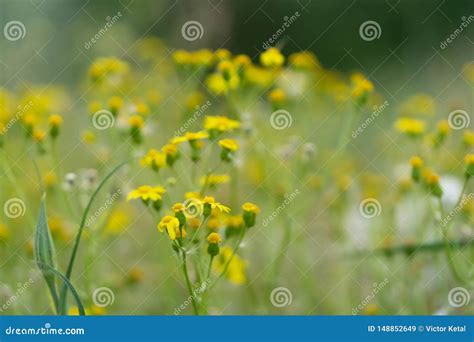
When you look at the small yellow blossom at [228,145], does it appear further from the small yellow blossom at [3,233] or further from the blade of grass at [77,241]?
the small yellow blossom at [3,233]

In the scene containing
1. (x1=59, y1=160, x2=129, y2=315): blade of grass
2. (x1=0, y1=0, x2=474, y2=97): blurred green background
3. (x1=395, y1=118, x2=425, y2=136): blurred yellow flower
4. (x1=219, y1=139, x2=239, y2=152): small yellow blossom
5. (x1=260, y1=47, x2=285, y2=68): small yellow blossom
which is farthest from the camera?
(x1=0, y1=0, x2=474, y2=97): blurred green background

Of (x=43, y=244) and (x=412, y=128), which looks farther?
(x=412, y=128)

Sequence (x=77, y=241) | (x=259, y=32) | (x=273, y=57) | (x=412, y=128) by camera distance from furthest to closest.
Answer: (x=259, y=32)
(x=412, y=128)
(x=273, y=57)
(x=77, y=241)

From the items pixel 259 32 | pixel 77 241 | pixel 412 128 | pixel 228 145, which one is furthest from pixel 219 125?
pixel 259 32

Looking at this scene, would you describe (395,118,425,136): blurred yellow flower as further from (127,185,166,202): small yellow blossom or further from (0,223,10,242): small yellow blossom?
(0,223,10,242): small yellow blossom

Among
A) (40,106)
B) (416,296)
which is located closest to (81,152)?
(40,106)

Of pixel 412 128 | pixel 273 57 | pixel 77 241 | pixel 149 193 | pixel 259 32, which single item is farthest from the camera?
pixel 259 32

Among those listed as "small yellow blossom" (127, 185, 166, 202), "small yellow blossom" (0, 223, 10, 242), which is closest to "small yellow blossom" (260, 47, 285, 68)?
"small yellow blossom" (127, 185, 166, 202)

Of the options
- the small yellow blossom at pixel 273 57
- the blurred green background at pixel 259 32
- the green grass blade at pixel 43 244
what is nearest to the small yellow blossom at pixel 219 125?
the small yellow blossom at pixel 273 57

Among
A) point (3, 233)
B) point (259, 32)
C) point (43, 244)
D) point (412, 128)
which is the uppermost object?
point (412, 128)

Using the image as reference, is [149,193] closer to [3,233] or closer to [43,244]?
[43,244]

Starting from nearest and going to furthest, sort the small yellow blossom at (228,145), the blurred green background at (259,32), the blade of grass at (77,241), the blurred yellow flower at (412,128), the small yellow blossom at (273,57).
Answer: the blade of grass at (77,241), the small yellow blossom at (228,145), the small yellow blossom at (273,57), the blurred yellow flower at (412,128), the blurred green background at (259,32)

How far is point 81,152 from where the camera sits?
3.19 m
